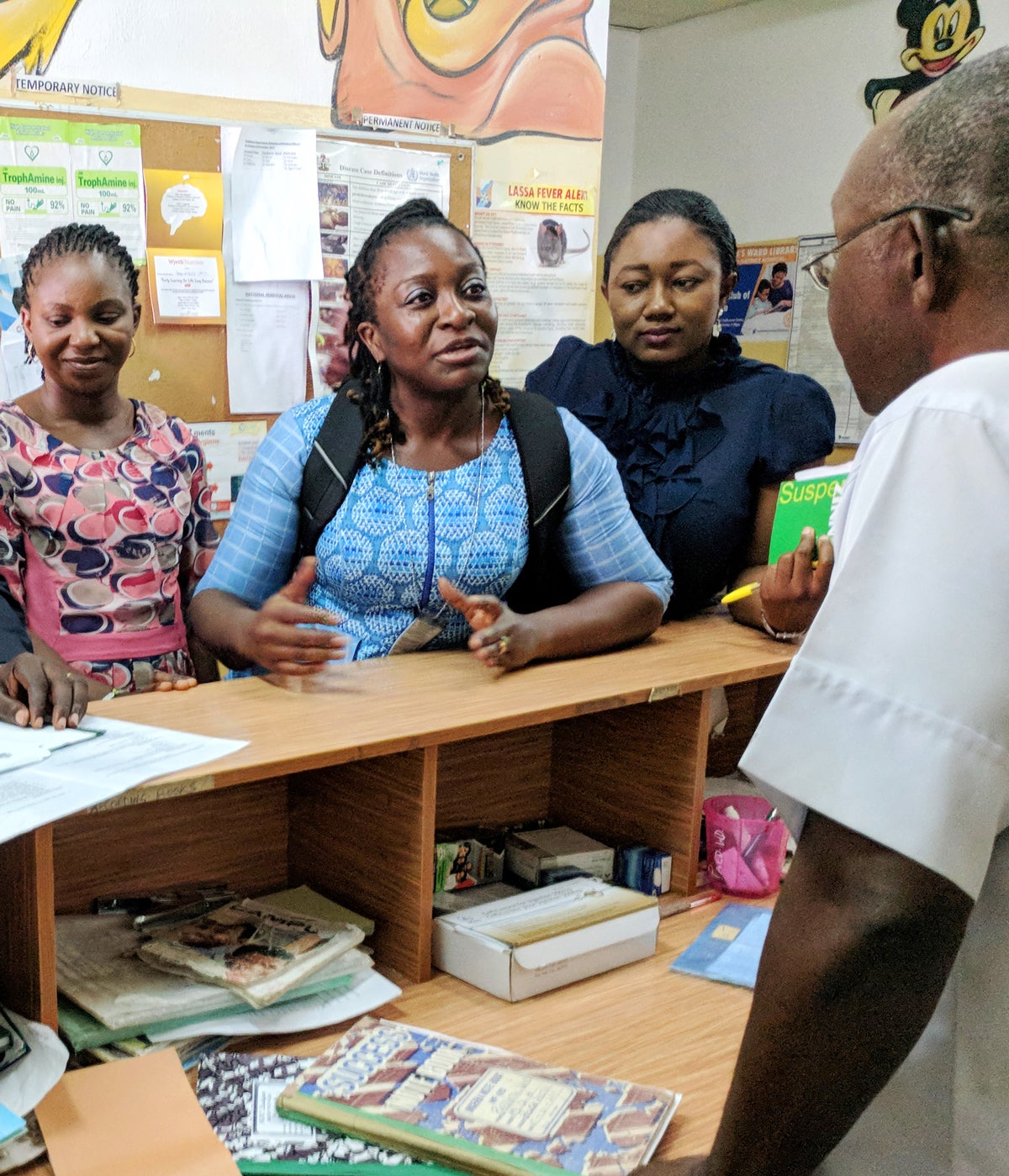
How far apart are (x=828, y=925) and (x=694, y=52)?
A: 216 inches

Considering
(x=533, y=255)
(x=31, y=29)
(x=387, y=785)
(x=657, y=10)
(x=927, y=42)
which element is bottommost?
(x=387, y=785)

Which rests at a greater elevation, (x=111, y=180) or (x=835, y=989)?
(x=111, y=180)

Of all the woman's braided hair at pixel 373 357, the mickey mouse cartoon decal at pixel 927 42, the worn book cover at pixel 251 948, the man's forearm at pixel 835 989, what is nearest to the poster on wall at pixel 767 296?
the mickey mouse cartoon decal at pixel 927 42

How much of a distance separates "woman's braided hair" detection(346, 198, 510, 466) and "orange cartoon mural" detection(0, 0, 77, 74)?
3.21 feet

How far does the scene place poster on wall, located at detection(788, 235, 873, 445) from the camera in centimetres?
A: 493

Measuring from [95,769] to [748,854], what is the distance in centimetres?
105

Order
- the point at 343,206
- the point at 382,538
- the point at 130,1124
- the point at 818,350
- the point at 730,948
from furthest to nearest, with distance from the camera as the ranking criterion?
1. the point at 818,350
2. the point at 343,206
3. the point at 382,538
4. the point at 730,948
5. the point at 130,1124

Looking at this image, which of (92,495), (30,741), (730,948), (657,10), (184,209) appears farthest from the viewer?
(657,10)

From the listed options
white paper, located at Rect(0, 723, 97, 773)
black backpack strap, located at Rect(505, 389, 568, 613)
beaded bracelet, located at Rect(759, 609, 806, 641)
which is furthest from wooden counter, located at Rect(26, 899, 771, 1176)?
black backpack strap, located at Rect(505, 389, 568, 613)

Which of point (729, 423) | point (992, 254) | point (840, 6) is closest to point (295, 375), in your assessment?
point (729, 423)

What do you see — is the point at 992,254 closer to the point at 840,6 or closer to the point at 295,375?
the point at 295,375

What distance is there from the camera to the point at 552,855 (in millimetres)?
1772

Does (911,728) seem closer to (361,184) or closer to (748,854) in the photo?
(748,854)

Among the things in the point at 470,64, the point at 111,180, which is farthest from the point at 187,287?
the point at 470,64
